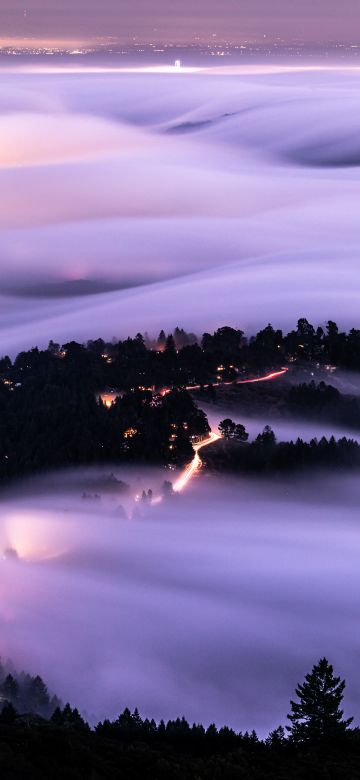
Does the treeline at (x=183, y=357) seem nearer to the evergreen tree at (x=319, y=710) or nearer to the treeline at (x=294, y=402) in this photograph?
the treeline at (x=294, y=402)

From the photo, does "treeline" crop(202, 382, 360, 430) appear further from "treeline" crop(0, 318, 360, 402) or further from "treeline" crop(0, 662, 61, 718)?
"treeline" crop(0, 662, 61, 718)

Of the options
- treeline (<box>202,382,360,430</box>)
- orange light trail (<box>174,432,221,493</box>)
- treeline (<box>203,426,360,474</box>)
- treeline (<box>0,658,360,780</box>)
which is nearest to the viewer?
treeline (<box>0,658,360,780</box>)

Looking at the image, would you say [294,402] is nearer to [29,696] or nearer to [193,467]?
[193,467]

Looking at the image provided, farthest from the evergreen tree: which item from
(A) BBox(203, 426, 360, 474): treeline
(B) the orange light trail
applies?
(A) BBox(203, 426, 360, 474): treeline

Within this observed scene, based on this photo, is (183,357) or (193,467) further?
(183,357)

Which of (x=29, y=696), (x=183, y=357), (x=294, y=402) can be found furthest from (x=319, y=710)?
(x=183, y=357)

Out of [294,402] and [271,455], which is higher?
[294,402]
